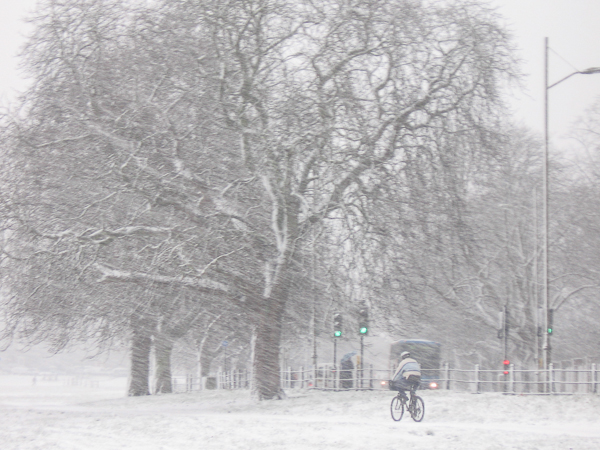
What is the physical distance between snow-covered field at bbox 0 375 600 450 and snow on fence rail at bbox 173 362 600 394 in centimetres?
270

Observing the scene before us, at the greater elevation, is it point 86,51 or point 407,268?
point 86,51

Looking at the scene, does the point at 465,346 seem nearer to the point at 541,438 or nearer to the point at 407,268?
the point at 407,268

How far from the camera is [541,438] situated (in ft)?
45.7

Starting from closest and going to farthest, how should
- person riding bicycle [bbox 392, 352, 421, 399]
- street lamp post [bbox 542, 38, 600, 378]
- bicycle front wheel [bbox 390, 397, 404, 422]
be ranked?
person riding bicycle [bbox 392, 352, 421, 399] < bicycle front wheel [bbox 390, 397, 404, 422] < street lamp post [bbox 542, 38, 600, 378]

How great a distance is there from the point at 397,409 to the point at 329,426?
103 inches

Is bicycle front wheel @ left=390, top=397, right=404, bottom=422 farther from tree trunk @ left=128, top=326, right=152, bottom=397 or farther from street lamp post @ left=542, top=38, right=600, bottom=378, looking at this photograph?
tree trunk @ left=128, top=326, right=152, bottom=397

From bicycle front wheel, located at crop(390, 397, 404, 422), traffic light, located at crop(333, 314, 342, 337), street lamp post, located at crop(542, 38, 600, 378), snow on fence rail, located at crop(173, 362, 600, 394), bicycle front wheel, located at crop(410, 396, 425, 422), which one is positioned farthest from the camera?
street lamp post, located at crop(542, 38, 600, 378)

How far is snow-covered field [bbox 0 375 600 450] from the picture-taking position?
13.3m

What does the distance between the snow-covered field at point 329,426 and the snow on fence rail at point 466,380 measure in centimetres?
270

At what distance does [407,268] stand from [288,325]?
6.50m

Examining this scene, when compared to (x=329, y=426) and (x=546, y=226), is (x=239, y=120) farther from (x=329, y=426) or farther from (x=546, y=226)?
(x=546, y=226)

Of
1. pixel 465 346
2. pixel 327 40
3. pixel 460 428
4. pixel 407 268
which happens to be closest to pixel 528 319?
pixel 465 346

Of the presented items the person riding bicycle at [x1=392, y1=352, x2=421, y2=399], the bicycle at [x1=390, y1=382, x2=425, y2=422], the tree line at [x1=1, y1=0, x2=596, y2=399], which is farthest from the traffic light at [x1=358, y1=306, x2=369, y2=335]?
the bicycle at [x1=390, y1=382, x2=425, y2=422]

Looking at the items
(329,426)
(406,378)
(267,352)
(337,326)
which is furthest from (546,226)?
(329,426)
